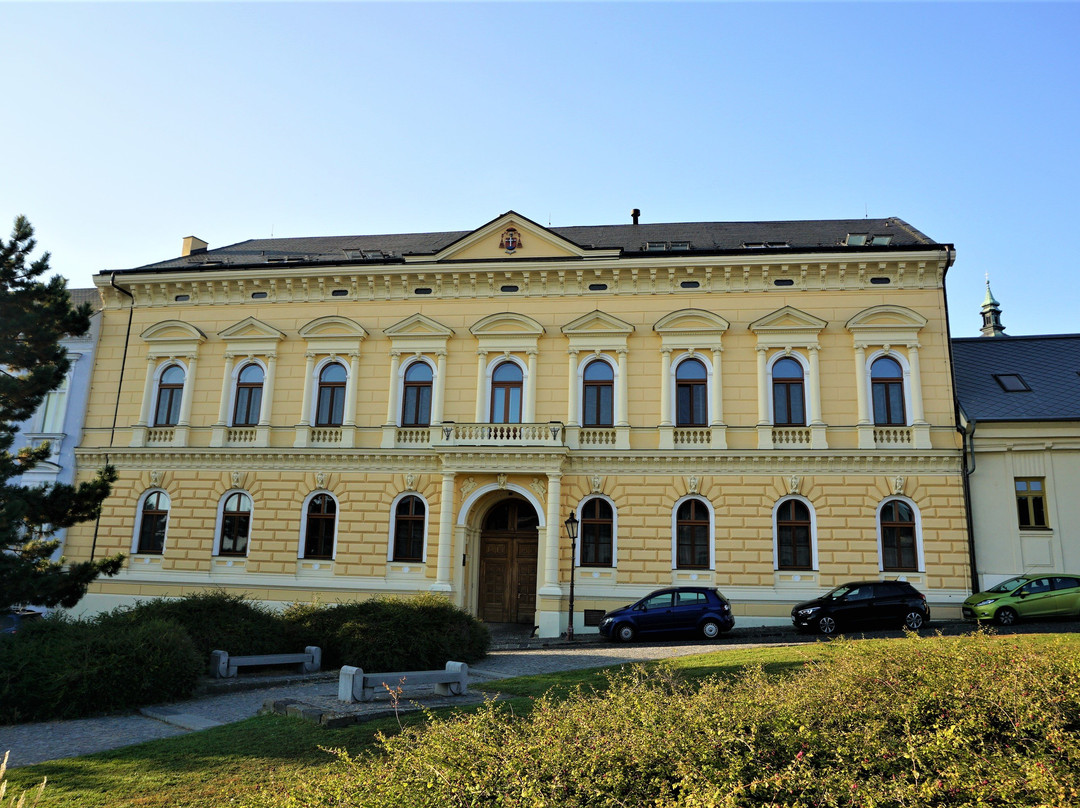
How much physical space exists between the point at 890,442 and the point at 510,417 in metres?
11.9

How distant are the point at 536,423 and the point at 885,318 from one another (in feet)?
37.7

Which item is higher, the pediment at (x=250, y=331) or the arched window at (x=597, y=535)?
the pediment at (x=250, y=331)

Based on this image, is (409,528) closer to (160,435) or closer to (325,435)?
(325,435)

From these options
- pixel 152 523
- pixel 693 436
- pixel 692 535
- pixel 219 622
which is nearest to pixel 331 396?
pixel 152 523

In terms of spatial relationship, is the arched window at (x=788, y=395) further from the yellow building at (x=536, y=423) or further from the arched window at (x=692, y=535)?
the arched window at (x=692, y=535)

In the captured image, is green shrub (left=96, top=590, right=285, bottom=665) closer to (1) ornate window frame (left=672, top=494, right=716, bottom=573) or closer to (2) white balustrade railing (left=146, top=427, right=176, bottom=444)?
(1) ornate window frame (left=672, top=494, right=716, bottom=573)

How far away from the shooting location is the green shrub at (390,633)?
1465cm

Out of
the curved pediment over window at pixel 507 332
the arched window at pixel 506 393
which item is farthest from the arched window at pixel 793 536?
the curved pediment over window at pixel 507 332

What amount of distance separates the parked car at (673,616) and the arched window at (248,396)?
47.8 feet

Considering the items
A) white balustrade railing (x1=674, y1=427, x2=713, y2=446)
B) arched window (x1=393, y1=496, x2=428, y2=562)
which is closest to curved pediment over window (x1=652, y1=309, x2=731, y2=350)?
white balustrade railing (x1=674, y1=427, x2=713, y2=446)

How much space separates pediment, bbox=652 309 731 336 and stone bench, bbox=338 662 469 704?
1550 centimetres

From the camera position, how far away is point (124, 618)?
45.3 feet

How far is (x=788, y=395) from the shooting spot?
24.4 m

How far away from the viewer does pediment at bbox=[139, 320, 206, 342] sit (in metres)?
27.6
